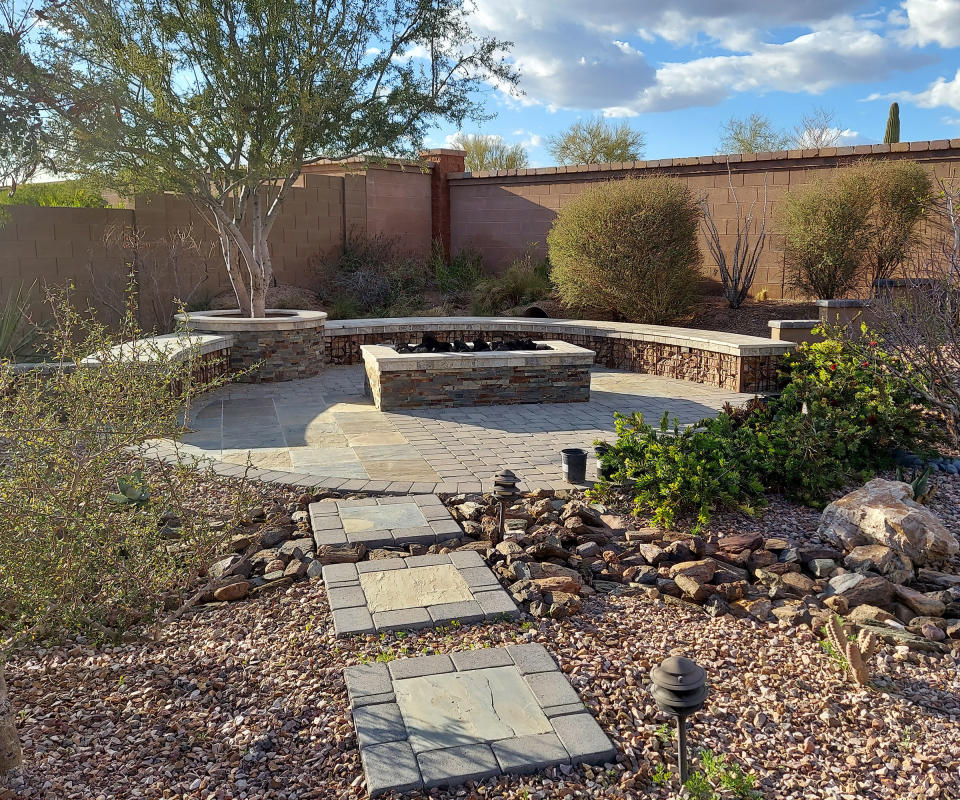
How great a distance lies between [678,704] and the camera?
8.11 feet

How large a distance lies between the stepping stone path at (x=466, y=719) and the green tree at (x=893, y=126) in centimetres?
1725

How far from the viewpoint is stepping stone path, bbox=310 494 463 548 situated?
181 inches

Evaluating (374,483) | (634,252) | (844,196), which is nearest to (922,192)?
(844,196)

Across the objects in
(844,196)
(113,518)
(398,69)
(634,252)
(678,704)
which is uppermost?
(398,69)

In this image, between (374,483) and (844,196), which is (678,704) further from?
(844,196)

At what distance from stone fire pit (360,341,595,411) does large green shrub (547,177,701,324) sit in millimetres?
4176

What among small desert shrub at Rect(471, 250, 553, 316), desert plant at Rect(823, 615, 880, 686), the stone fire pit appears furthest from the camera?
small desert shrub at Rect(471, 250, 553, 316)

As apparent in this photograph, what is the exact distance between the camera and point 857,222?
40.3 ft

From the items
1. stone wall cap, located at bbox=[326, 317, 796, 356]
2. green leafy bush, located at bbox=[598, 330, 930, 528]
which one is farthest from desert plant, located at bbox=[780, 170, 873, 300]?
green leafy bush, located at bbox=[598, 330, 930, 528]

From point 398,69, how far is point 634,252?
14.4 feet

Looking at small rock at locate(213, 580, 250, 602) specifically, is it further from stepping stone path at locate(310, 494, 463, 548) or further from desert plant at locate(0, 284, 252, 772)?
stepping stone path at locate(310, 494, 463, 548)

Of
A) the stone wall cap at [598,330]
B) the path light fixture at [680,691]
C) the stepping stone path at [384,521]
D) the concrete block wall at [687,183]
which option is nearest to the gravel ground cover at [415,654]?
the path light fixture at [680,691]

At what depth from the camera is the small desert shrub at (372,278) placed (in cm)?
1507

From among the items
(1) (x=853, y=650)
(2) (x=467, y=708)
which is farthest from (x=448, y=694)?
(1) (x=853, y=650)
